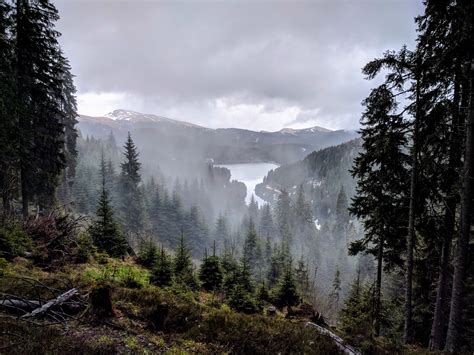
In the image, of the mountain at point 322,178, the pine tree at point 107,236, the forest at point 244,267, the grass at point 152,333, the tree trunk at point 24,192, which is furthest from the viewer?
the mountain at point 322,178

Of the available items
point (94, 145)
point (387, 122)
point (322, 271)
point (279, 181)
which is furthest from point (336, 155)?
point (387, 122)

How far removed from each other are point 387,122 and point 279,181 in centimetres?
18461

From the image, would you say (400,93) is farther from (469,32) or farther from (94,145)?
(94,145)

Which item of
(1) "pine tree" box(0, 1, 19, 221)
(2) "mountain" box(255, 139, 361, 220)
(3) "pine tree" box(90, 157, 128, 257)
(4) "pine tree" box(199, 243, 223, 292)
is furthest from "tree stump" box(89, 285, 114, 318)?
(2) "mountain" box(255, 139, 361, 220)

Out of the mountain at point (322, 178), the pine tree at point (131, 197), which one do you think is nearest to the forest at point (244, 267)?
the pine tree at point (131, 197)

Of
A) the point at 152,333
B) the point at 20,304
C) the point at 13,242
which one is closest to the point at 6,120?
the point at 13,242

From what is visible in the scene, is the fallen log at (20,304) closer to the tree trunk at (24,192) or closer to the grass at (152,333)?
the grass at (152,333)

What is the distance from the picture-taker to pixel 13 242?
9039mm

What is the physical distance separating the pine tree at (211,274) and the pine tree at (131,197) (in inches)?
1687

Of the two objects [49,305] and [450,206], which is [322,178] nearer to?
[450,206]

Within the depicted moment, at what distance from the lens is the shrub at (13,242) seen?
878 cm

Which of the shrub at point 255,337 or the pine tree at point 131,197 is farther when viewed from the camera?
the pine tree at point 131,197

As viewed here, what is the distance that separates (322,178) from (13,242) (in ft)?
538

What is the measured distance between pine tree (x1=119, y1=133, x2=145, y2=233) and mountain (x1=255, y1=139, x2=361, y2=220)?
7240cm
